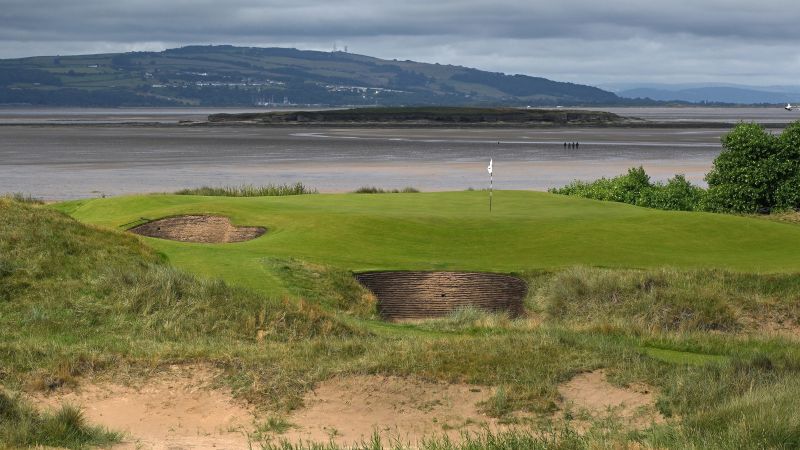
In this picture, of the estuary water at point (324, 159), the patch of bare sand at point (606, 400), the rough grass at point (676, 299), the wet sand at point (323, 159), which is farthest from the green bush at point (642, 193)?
the patch of bare sand at point (606, 400)

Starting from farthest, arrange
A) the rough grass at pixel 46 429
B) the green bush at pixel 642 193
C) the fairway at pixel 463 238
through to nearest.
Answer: the green bush at pixel 642 193
the fairway at pixel 463 238
the rough grass at pixel 46 429

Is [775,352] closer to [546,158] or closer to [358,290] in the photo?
[358,290]

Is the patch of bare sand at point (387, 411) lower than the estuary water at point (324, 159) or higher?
higher

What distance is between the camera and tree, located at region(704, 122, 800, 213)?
43.3m

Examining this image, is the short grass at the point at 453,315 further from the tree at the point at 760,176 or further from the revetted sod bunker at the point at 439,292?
the tree at the point at 760,176

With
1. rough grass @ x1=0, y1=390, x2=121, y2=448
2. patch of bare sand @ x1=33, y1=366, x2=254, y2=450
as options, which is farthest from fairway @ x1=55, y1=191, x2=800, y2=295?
rough grass @ x1=0, y1=390, x2=121, y2=448

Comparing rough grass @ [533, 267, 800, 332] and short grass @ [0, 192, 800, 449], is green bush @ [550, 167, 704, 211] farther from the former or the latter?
rough grass @ [533, 267, 800, 332]

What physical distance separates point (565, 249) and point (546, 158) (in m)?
77.3

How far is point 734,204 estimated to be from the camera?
43.6 meters

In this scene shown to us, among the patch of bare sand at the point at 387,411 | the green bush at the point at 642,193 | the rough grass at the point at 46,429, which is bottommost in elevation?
the green bush at the point at 642,193

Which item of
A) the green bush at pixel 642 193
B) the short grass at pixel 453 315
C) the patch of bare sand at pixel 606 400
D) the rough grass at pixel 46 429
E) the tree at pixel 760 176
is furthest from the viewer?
the green bush at pixel 642 193

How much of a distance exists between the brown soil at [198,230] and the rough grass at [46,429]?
16.0 m

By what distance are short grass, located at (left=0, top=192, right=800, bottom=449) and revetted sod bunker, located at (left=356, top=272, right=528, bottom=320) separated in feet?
1.52

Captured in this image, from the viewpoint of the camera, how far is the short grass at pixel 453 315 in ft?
46.7
